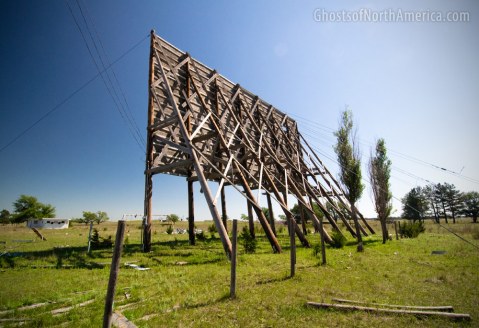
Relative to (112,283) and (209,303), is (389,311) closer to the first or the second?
(209,303)

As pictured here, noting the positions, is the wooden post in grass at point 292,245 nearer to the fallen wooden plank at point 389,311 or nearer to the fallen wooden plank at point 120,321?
the fallen wooden plank at point 389,311

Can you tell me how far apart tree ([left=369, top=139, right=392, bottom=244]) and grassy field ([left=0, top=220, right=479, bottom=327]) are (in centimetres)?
698

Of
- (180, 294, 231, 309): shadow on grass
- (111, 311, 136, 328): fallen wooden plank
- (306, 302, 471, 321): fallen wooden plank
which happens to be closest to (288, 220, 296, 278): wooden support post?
(306, 302, 471, 321): fallen wooden plank

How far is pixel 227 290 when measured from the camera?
17.9ft

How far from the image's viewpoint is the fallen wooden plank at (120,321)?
3.62 m

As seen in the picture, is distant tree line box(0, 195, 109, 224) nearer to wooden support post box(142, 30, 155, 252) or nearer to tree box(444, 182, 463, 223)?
wooden support post box(142, 30, 155, 252)

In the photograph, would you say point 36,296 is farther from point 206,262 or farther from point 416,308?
point 416,308

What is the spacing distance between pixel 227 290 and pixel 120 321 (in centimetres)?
249

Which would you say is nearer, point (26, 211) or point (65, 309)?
point (65, 309)

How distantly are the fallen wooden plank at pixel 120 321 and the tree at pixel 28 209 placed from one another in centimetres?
7730

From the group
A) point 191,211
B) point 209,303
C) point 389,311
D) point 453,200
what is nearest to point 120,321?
Result: point 209,303

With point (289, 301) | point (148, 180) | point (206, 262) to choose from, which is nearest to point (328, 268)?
point (289, 301)

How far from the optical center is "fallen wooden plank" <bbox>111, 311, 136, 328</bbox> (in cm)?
362

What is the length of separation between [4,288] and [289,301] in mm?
7286
